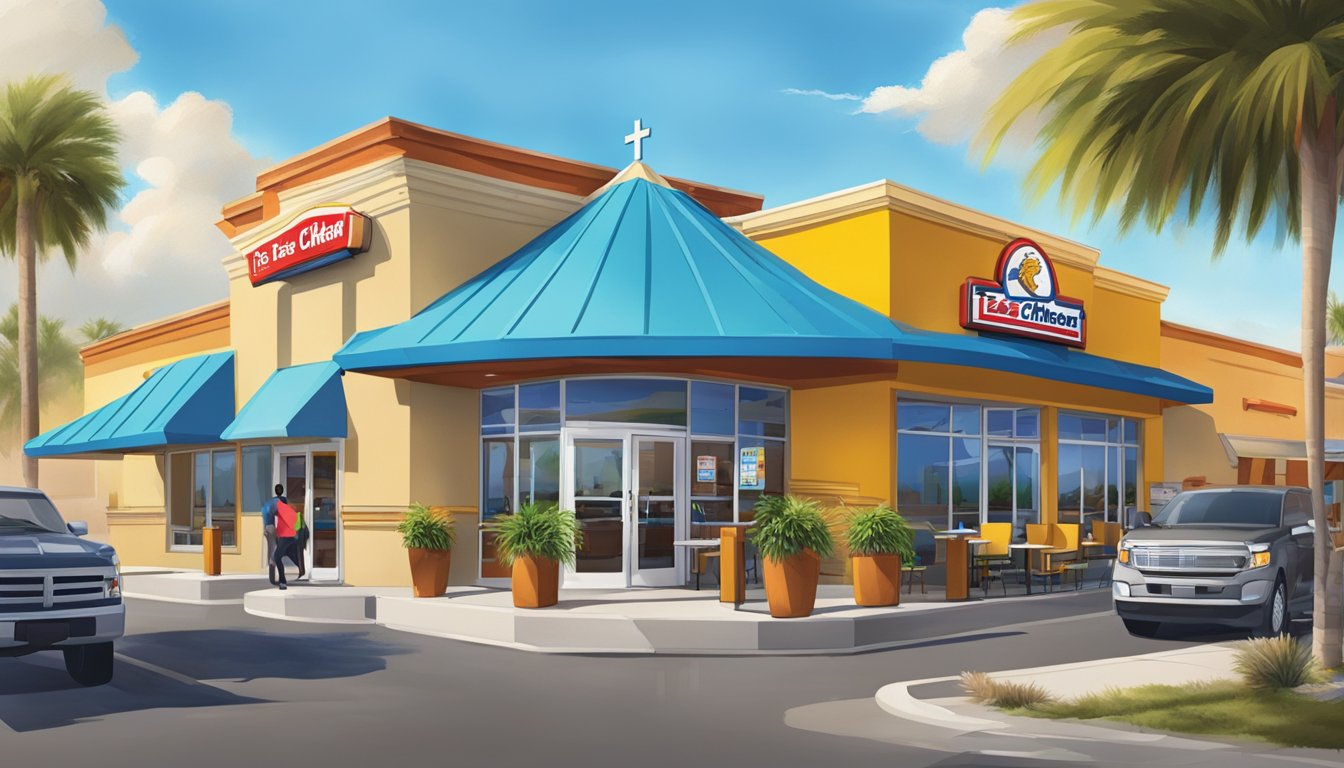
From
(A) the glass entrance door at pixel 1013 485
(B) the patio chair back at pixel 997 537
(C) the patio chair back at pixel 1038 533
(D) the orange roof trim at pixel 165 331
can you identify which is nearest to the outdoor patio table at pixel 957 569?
(B) the patio chair back at pixel 997 537

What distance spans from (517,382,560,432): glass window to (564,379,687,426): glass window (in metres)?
0.28

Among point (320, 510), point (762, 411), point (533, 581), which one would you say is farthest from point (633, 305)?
point (320, 510)

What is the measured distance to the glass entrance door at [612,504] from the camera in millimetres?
20922

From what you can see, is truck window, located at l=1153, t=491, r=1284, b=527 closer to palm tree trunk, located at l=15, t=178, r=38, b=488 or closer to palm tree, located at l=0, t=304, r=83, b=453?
palm tree trunk, located at l=15, t=178, r=38, b=488

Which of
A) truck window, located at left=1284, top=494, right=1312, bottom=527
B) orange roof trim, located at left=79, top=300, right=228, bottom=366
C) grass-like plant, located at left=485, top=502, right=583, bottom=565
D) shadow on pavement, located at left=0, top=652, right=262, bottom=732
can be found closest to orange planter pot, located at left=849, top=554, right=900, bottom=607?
grass-like plant, located at left=485, top=502, right=583, bottom=565

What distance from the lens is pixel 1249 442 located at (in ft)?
115

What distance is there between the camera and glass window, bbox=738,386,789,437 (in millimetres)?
22375

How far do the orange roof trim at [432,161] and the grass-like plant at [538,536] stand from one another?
7666 mm

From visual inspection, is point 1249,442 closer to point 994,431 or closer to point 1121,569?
point 994,431

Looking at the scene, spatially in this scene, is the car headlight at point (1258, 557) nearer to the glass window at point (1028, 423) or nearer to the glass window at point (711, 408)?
the glass window at point (711, 408)

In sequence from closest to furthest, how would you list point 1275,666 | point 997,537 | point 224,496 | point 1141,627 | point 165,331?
point 1275,666 → point 1141,627 → point 997,537 → point 224,496 → point 165,331

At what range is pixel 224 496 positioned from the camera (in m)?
28.0

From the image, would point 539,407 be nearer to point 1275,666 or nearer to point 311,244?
point 311,244

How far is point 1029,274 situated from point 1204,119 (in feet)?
37.1
